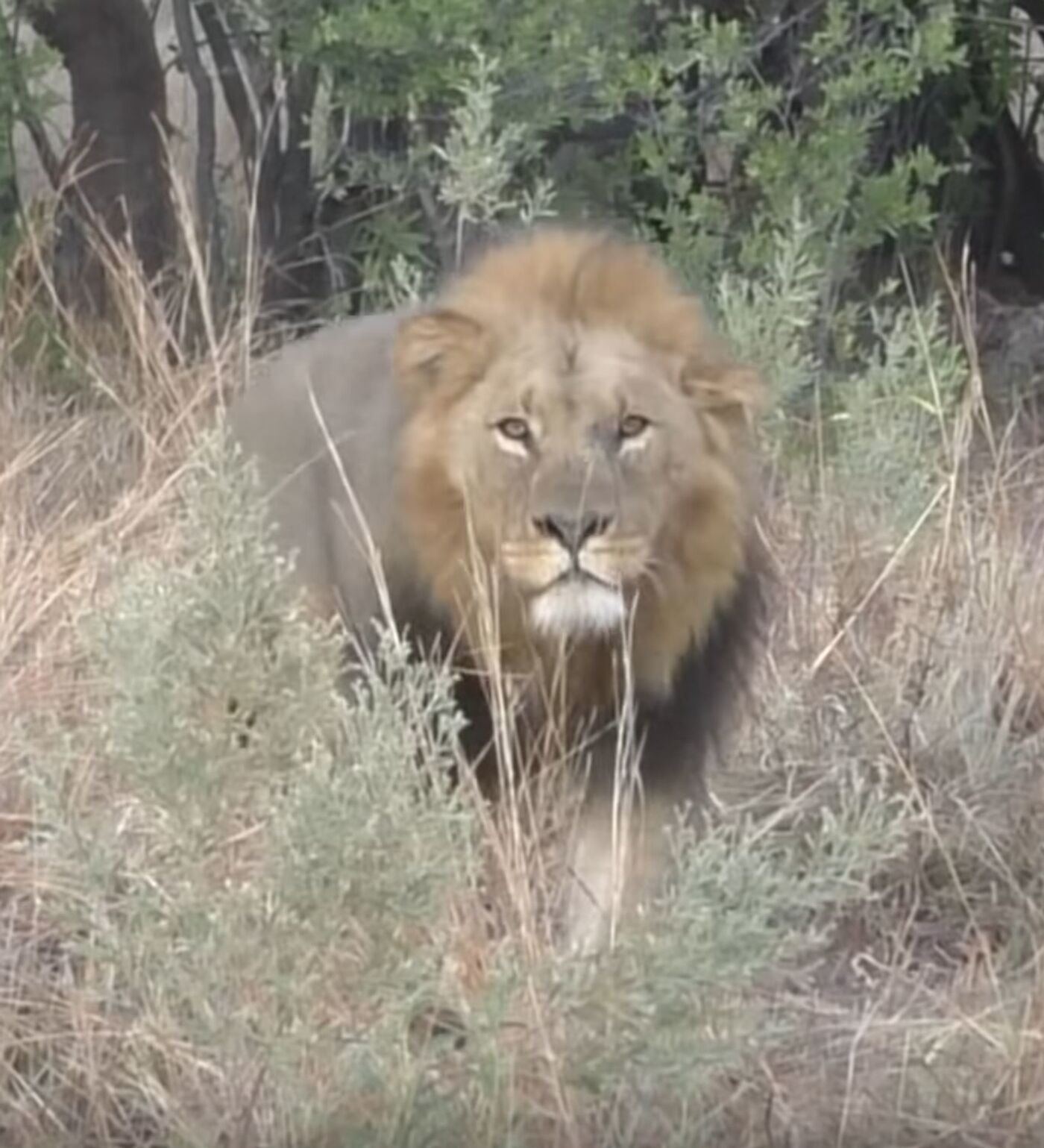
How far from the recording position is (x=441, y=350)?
146 inches

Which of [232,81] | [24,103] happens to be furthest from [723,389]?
[232,81]

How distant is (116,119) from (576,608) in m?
3.90

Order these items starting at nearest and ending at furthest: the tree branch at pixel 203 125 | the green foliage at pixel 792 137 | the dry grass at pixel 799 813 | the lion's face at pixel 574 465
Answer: the dry grass at pixel 799 813 < the lion's face at pixel 574 465 < the green foliage at pixel 792 137 < the tree branch at pixel 203 125

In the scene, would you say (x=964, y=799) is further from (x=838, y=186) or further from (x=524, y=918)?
(x=838, y=186)

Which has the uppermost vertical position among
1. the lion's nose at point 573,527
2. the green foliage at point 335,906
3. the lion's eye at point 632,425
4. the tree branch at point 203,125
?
the lion's eye at point 632,425

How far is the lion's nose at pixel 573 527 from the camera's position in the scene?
134 inches

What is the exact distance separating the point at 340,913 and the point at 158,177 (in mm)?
4258

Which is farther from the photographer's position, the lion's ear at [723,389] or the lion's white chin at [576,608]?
the lion's ear at [723,389]

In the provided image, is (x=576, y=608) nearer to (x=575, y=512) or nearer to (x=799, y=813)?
(x=575, y=512)

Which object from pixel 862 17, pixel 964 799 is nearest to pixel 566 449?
pixel 964 799

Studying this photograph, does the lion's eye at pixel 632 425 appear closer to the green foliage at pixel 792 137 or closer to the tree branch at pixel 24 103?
the green foliage at pixel 792 137

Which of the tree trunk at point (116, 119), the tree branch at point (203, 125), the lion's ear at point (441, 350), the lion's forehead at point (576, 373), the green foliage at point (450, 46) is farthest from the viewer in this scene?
the tree branch at point (203, 125)

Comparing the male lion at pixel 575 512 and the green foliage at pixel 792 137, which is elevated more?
the male lion at pixel 575 512

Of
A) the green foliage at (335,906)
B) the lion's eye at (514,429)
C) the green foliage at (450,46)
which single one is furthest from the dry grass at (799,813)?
the green foliage at (450,46)
